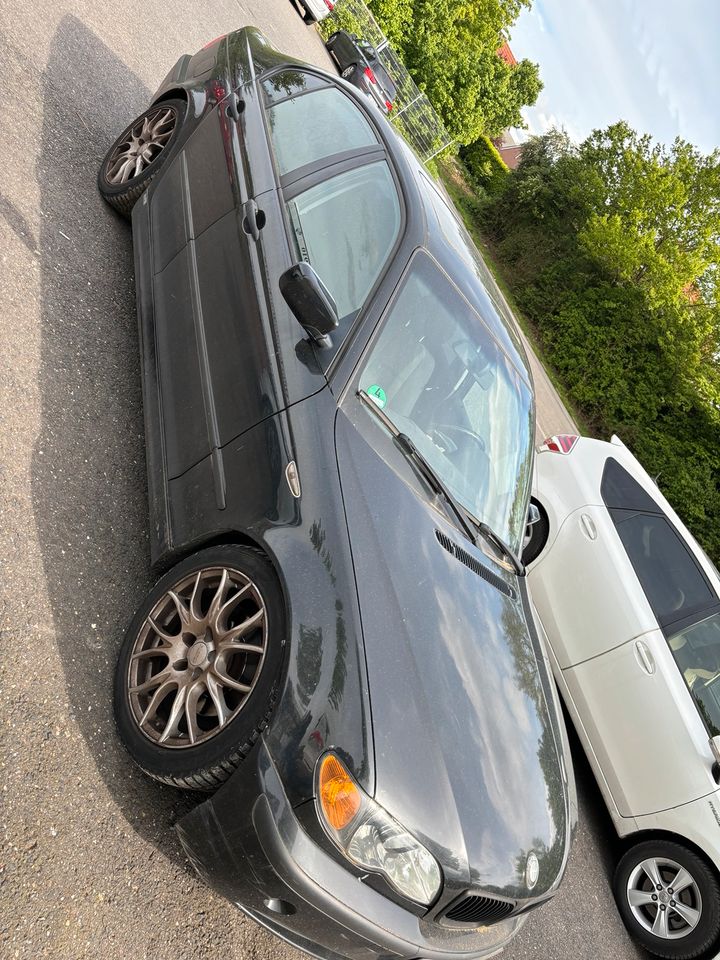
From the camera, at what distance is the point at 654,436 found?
1431 cm

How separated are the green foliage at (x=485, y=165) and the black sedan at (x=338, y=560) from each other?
22.4 m

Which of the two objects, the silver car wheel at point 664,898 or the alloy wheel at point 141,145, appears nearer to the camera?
the alloy wheel at point 141,145

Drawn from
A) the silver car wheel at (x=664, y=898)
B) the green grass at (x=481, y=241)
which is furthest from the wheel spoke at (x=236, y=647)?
the green grass at (x=481, y=241)

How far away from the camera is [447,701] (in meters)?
2.32

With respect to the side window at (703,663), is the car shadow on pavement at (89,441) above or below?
above

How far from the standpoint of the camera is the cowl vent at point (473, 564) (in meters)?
2.69

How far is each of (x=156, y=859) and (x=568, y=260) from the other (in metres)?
18.6

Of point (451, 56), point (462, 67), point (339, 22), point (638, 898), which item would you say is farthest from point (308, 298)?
point (462, 67)

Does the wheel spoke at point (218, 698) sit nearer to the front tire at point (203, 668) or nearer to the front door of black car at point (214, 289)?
the front tire at point (203, 668)

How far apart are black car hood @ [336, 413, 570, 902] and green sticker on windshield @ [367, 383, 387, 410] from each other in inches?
8.0

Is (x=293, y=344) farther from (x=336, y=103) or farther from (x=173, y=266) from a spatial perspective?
(x=336, y=103)

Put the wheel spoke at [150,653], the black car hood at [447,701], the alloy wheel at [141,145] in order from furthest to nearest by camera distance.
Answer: the alloy wheel at [141,145] < the wheel spoke at [150,653] < the black car hood at [447,701]

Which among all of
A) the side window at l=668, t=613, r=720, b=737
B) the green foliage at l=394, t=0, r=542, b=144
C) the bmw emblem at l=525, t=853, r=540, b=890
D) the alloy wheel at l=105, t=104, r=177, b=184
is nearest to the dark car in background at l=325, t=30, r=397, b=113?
the green foliage at l=394, t=0, r=542, b=144

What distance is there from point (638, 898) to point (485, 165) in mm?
26242
